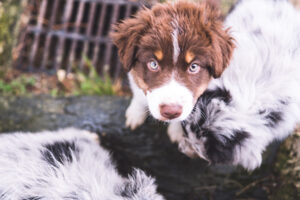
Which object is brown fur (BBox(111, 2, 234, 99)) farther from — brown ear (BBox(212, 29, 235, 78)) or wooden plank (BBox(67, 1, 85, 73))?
wooden plank (BBox(67, 1, 85, 73))

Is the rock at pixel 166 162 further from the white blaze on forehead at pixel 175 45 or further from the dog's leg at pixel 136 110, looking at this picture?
the white blaze on forehead at pixel 175 45

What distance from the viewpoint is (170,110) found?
210cm

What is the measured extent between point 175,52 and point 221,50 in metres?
0.37

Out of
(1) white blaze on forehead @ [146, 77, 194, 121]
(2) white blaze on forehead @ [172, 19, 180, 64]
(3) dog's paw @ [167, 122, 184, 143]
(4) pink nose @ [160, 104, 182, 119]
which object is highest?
(2) white blaze on forehead @ [172, 19, 180, 64]

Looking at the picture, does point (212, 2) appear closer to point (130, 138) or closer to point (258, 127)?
point (258, 127)

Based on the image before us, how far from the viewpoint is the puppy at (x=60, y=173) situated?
86.6 inches

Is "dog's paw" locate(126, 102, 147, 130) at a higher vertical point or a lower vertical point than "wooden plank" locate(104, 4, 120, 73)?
lower

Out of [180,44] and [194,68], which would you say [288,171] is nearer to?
[194,68]

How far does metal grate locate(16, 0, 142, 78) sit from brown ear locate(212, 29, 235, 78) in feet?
7.07

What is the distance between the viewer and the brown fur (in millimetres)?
2219

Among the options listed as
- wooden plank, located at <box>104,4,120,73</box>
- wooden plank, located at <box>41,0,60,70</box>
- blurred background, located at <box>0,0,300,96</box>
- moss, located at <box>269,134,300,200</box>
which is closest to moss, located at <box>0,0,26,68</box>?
blurred background, located at <box>0,0,300,96</box>

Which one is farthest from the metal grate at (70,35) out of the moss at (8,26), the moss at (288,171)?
the moss at (288,171)

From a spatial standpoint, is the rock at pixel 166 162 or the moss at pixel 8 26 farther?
the moss at pixel 8 26

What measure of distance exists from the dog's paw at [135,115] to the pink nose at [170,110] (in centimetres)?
75
